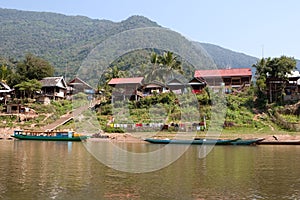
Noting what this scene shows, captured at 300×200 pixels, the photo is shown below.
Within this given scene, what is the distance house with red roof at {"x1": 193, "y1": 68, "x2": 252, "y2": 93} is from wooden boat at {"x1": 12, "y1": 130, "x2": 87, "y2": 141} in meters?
22.1

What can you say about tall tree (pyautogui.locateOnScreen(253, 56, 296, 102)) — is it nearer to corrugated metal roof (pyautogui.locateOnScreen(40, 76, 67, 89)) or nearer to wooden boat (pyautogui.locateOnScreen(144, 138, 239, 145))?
wooden boat (pyautogui.locateOnScreen(144, 138, 239, 145))

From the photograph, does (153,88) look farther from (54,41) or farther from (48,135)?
(54,41)

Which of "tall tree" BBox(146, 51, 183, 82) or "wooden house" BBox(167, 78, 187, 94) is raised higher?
"tall tree" BBox(146, 51, 183, 82)

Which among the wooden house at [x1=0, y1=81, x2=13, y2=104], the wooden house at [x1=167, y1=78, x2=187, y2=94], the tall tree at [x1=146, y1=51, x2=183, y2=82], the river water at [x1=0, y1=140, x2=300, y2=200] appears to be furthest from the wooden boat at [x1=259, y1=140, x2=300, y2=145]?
the wooden house at [x1=0, y1=81, x2=13, y2=104]

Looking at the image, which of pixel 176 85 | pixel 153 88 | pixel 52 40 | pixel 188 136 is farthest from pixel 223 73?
pixel 52 40

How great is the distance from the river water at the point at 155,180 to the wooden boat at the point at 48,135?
52.8 ft

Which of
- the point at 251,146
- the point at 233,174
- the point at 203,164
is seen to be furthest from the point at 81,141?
the point at 233,174

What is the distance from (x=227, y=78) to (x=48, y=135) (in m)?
27.3

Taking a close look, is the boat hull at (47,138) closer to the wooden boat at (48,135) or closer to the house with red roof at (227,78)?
the wooden boat at (48,135)

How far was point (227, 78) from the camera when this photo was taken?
53812 millimetres

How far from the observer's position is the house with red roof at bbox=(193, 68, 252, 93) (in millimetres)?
52625

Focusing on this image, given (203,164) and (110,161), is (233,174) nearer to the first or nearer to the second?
(203,164)

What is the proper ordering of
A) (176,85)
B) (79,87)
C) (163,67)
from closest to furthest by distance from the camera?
(163,67) < (176,85) < (79,87)

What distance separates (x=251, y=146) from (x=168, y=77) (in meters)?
24.9
